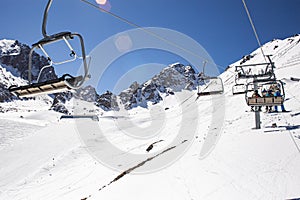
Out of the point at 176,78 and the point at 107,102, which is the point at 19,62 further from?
the point at 176,78

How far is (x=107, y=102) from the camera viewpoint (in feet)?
504

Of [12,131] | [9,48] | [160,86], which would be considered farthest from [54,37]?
[9,48]

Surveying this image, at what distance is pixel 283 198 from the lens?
524cm

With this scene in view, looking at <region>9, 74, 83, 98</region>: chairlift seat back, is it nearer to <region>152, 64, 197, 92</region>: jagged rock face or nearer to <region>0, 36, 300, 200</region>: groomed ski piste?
<region>0, 36, 300, 200</region>: groomed ski piste

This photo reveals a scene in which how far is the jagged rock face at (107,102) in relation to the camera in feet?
491

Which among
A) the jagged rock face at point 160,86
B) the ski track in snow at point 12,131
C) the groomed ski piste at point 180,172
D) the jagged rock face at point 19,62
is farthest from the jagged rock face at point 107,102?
the groomed ski piste at point 180,172

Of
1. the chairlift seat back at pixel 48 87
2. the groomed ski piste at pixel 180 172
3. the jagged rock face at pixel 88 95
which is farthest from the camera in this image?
the jagged rock face at pixel 88 95

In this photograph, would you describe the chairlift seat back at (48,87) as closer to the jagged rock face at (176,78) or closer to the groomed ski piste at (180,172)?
the groomed ski piste at (180,172)

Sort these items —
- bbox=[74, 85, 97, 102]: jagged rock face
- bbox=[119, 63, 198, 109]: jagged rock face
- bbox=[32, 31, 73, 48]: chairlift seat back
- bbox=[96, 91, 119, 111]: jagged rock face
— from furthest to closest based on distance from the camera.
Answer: bbox=[74, 85, 97, 102]: jagged rock face
bbox=[119, 63, 198, 109]: jagged rock face
bbox=[96, 91, 119, 111]: jagged rock face
bbox=[32, 31, 73, 48]: chairlift seat back

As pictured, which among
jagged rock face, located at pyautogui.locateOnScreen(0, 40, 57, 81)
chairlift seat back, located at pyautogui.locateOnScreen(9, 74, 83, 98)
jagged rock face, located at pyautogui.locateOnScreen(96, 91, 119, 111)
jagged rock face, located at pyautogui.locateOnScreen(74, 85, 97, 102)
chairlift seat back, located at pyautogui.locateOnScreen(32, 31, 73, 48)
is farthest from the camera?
jagged rock face, located at pyautogui.locateOnScreen(74, 85, 97, 102)

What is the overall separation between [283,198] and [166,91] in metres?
154

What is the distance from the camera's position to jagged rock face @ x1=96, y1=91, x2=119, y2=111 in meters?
150

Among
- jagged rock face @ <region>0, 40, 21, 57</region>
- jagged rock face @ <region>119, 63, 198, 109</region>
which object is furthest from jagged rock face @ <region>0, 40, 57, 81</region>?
jagged rock face @ <region>119, 63, 198, 109</region>

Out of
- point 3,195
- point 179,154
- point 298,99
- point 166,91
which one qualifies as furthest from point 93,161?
point 166,91
